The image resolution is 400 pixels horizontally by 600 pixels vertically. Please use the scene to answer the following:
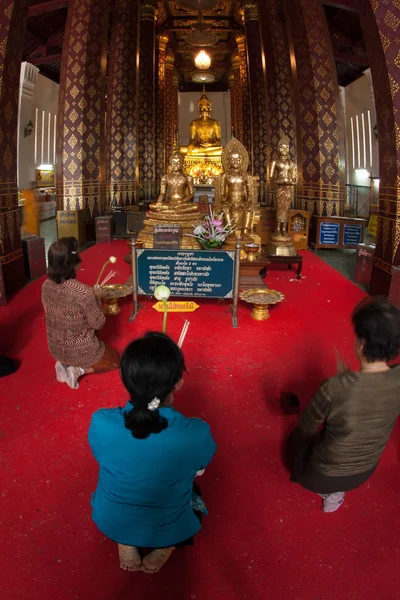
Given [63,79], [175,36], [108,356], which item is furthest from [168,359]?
[175,36]

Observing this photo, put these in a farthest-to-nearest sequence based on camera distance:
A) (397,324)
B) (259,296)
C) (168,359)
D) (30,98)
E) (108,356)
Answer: (30,98), (259,296), (108,356), (397,324), (168,359)

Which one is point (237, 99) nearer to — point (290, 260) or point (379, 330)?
point (290, 260)

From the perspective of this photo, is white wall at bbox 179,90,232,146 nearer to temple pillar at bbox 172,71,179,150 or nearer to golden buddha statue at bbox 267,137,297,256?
temple pillar at bbox 172,71,179,150

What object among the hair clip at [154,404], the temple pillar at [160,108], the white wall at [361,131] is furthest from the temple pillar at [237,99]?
the hair clip at [154,404]

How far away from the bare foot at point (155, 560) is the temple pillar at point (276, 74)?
36.9 ft

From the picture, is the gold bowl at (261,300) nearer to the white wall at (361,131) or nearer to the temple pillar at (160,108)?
the white wall at (361,131)

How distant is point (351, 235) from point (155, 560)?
825cm

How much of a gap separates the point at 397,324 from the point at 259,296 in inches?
124

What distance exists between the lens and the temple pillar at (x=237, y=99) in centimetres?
1644

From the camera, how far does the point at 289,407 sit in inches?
120

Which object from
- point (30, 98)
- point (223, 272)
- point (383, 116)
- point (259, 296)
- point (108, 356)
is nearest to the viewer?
point (108, 356)

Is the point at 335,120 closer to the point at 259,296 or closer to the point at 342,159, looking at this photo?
the point at 342,159

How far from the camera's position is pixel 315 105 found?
914 cm

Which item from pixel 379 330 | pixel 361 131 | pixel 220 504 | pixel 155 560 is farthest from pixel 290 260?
pixel 361 131
